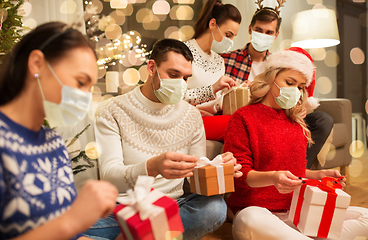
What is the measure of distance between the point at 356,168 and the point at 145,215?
317cm

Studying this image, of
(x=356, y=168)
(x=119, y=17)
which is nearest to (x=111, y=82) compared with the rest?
(x=119, y=17)

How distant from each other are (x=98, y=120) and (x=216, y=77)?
3.52 ft

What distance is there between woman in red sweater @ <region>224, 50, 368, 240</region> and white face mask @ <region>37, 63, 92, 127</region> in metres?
0.79

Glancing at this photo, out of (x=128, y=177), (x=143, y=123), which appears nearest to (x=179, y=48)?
(x=143, y=123)

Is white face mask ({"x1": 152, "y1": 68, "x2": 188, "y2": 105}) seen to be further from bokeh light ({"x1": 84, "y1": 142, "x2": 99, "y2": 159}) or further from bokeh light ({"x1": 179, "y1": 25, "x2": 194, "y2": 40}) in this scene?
bokeh light ({"x1": 179, "y1": 25, "x2": 194, "y2": 40})

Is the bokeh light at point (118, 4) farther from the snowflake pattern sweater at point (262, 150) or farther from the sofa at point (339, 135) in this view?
the snowflake pattern sweater at point (262, 150)

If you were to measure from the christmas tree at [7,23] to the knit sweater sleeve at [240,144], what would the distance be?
3.68 feet

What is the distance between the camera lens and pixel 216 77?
6.64 ft

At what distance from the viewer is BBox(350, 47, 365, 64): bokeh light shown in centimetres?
395

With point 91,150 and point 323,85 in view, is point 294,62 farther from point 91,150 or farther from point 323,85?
point 323,85

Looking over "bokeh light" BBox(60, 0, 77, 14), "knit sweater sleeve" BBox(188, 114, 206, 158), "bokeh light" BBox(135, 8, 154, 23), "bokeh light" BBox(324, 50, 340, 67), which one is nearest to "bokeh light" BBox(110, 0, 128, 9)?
"bokeh light" BBox(135, 8, 154, 23)

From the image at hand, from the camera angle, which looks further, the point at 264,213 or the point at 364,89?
the point at 364,89

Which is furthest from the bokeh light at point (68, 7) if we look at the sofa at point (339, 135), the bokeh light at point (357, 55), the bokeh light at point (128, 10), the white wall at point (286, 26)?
the bokeh light at point (357, 55)

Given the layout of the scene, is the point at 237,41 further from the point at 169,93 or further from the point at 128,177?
the point at 128,177
